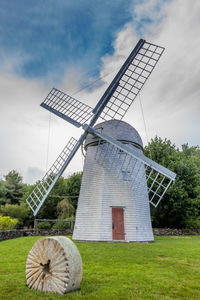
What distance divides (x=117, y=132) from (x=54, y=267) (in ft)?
31.1

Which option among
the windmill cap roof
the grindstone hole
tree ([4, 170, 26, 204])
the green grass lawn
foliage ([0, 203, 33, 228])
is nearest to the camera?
the green grass lawn

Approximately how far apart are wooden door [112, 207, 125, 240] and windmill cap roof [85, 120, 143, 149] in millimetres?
3970

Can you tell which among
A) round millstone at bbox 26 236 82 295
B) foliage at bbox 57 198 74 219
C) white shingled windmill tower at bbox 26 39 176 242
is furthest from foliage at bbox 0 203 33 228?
round millstone at bbox 26 236 82 295

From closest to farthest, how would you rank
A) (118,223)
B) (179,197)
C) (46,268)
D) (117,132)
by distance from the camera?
(46,268) → (118,223) → (117,132) → (179,197)

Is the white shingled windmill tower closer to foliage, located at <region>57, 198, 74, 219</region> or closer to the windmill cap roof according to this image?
the windmill cap roof

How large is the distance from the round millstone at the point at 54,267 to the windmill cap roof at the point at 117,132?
884cm

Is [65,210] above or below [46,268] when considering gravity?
above

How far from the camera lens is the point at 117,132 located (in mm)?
12102

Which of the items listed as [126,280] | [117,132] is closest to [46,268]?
[126,280]

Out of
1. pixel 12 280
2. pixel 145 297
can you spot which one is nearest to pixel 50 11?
pixel 12 280

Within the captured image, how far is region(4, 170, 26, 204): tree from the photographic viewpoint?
32.1m

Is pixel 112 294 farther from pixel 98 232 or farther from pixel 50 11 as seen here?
pixel 50 11

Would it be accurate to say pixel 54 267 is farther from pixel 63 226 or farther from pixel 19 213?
pixel 19 213

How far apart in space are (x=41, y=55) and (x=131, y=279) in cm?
1011
